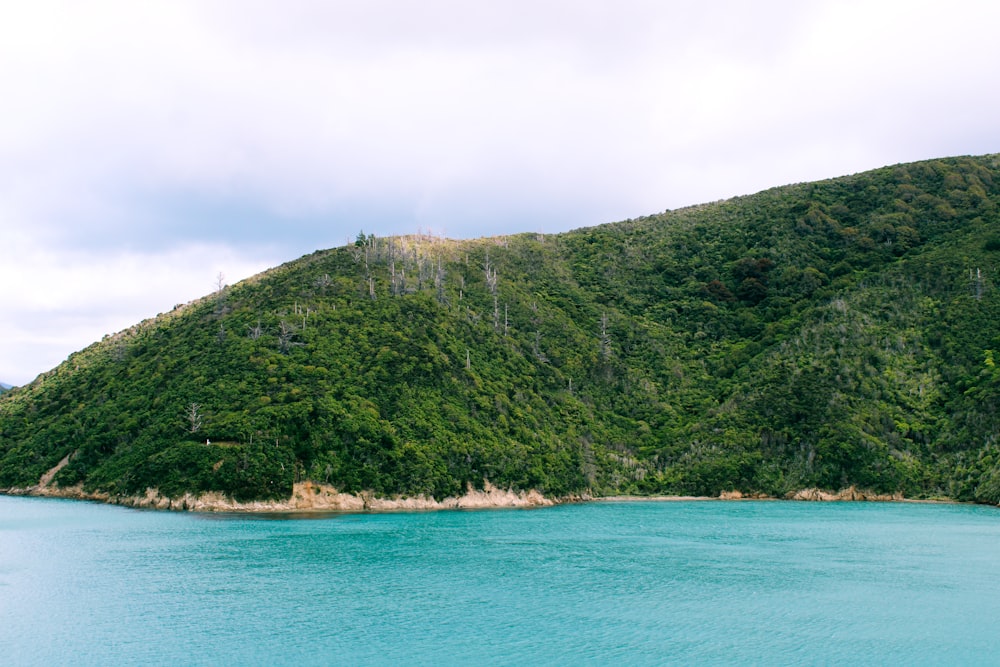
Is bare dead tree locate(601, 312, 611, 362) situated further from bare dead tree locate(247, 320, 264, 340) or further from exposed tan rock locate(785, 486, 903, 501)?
bare dead tree locate(247, 320, 264, 340)

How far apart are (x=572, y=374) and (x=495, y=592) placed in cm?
6686

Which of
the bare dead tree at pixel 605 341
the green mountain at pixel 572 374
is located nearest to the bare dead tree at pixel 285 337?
the green mountain at pixel 572 374

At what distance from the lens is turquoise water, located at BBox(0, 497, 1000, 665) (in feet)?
88.3

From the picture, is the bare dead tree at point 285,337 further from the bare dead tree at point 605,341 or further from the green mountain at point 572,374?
the bare dead tree at point 605,341

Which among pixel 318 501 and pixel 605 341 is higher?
pixel 605 341

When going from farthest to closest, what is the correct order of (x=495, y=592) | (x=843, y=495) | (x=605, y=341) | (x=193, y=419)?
(x=605, y=341), (x=843, y=495), (x=193, y=419), (x=495, y=592)

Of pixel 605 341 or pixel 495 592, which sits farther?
pixel 605 341

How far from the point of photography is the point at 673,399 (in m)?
99.2

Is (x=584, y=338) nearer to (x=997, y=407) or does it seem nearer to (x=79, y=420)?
(x=997, y=407)

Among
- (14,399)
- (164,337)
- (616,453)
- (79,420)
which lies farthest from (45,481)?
(616,453)

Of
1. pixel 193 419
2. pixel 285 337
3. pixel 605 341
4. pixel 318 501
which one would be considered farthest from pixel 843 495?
pixel 193 419

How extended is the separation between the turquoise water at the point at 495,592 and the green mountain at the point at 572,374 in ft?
45.1

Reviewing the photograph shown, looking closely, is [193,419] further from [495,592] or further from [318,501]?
[495,592]

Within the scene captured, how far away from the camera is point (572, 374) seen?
101312 millimetres
